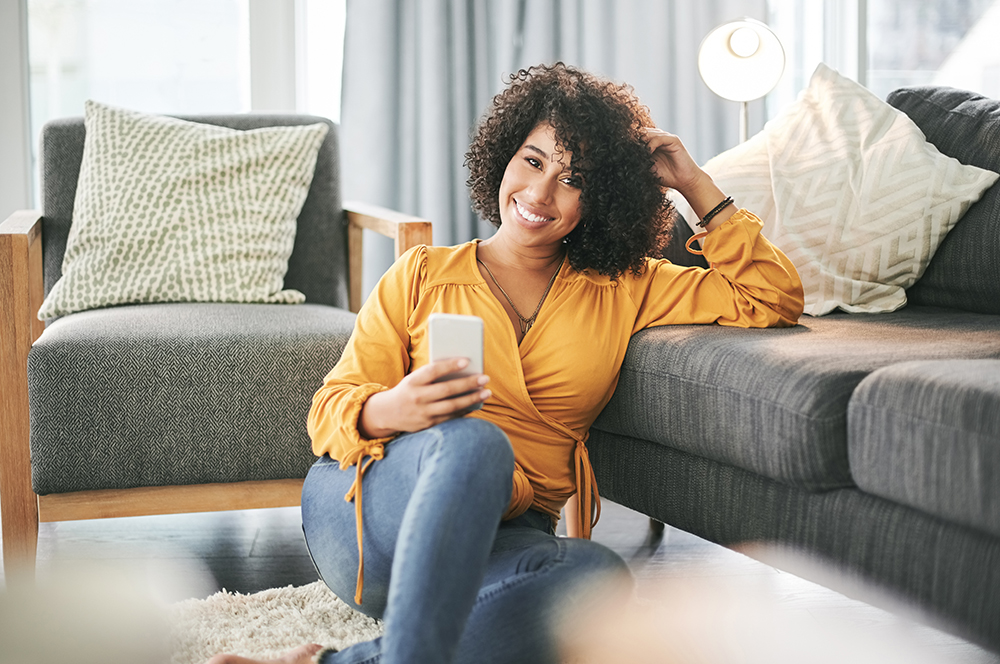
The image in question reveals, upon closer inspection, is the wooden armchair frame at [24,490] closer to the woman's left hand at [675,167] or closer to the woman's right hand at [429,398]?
the woman's right hand at [429,398]

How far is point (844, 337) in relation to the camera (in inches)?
55.1

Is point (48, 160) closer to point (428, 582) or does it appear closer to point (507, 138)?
point (507, 138)

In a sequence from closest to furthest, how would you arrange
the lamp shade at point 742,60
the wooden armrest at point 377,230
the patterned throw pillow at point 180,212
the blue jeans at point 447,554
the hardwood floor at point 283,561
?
the blue jeans at point 447,554 < the hardwood floor at point 283,561 < the wooden armrest at point 377,230 < the patterned throw pillow at point 180,212 < the lamp shade at point 742,60

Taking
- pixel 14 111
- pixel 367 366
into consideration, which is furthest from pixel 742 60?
pixel 14 111

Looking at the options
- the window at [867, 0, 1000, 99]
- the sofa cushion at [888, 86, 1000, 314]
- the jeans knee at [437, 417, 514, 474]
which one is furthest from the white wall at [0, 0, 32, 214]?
the window at [867, 0, 1000, 99]

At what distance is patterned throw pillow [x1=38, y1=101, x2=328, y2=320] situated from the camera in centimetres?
198

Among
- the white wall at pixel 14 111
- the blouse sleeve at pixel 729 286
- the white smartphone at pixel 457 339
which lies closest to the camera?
the white smartphone at pixel 457 339

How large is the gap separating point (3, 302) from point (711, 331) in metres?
1.16

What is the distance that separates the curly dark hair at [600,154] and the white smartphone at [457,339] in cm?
37

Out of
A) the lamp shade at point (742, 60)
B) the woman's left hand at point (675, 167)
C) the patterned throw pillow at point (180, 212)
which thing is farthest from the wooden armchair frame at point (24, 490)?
the lamp shade at point (742, 60)

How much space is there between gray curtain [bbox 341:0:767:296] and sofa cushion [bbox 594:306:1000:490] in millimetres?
1618

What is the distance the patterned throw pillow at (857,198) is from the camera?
172cm

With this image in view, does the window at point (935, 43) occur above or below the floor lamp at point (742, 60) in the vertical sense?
above

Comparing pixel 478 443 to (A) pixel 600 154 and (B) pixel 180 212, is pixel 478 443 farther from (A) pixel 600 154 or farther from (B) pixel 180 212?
(B) pixel 180 212
